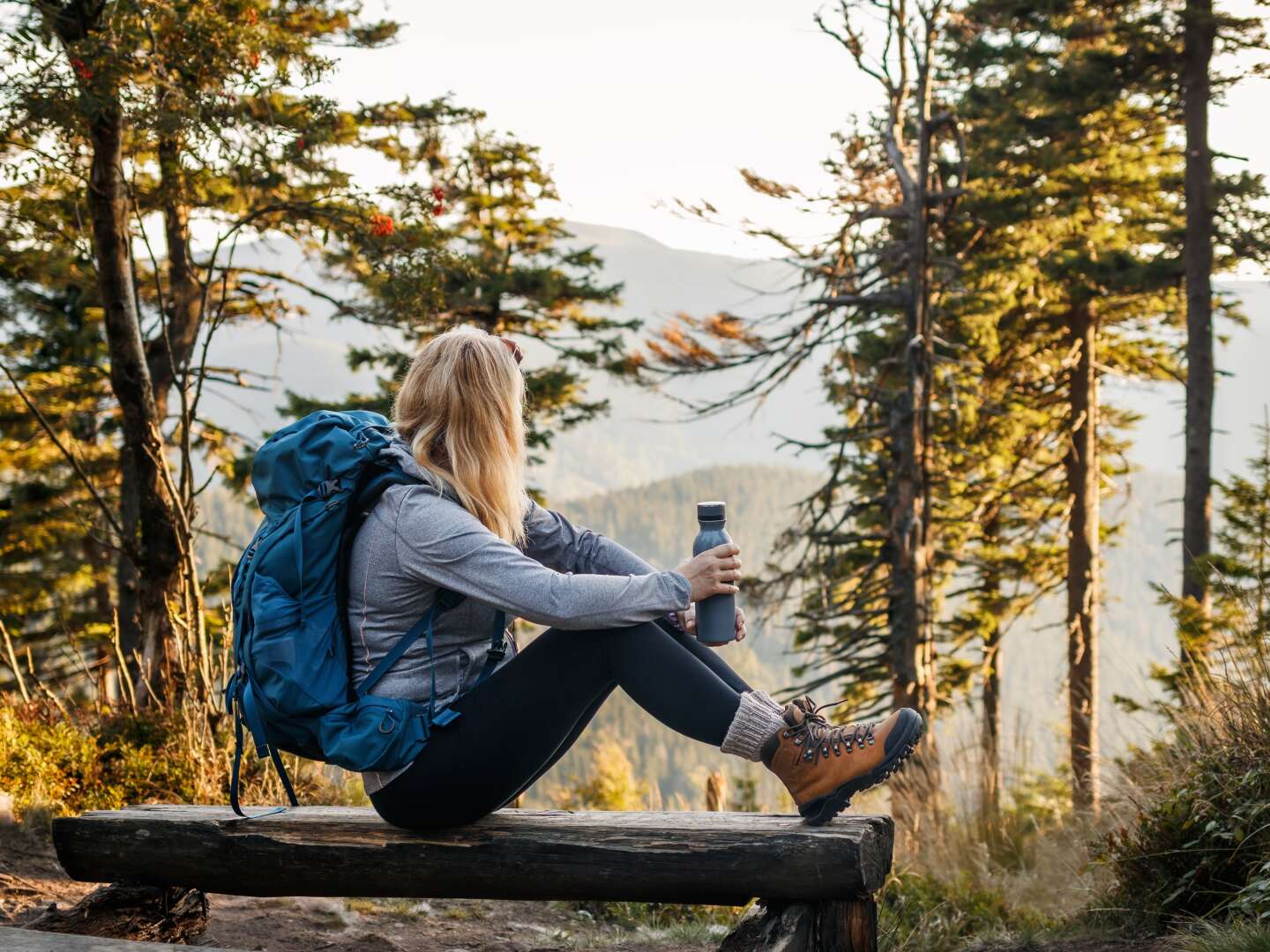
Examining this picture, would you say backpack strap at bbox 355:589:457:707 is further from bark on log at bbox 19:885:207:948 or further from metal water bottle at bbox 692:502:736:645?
bark on log at bbox 19:885:207:948

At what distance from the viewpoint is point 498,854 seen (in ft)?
8.44

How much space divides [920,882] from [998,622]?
42.2ft

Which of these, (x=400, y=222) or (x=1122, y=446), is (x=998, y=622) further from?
(x=400, y=222)

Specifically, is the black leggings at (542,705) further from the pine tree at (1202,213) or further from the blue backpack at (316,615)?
the pine tree at (1202,213)

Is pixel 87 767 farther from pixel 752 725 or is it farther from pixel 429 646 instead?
pixel 752 725

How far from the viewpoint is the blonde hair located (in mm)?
2572

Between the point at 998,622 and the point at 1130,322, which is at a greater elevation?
the point at 1130,322

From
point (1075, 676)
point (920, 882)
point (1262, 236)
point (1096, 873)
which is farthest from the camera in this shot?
point (1075, 676)

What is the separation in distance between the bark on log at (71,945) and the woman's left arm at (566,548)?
1.20 m

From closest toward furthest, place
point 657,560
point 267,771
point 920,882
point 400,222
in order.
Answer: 1. point 920,882
2. point 267,771
3. point 400,222
4. point 657,560

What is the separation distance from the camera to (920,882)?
448 centimetres

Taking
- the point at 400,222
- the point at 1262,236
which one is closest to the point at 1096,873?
the point at 400,222

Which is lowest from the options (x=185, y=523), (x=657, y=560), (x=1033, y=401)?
(x=657, y=560)

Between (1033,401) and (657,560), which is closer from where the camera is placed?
(1033,401)
